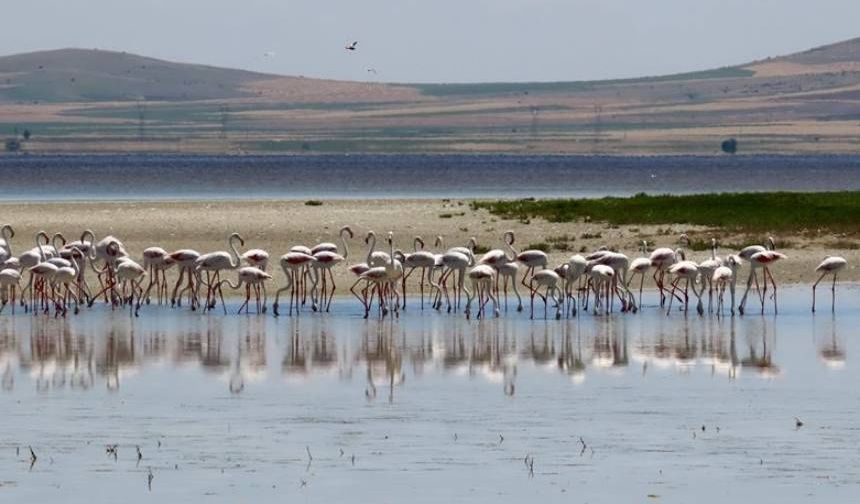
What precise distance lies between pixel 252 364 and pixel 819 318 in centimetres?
775

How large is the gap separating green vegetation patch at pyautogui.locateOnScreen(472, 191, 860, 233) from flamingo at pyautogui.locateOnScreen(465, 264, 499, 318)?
9433 millimetres

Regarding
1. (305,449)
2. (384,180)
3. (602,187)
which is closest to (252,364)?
(305,449)

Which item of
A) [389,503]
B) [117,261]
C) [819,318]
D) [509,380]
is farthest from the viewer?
[117,261]

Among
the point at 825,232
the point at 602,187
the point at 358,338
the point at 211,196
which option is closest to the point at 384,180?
the point at 602,187

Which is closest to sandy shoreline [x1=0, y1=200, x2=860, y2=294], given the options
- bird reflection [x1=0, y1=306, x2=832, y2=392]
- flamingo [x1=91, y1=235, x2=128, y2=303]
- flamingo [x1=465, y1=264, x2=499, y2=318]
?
flamingo [x1=91, y1=235, x2=128, y2=303]

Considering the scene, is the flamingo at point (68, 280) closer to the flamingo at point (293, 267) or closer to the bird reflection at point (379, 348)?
the bird reflection at point (379, 348)

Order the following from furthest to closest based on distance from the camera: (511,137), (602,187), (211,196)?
1. (511,137)
2. (602,187)
3. (211,196)

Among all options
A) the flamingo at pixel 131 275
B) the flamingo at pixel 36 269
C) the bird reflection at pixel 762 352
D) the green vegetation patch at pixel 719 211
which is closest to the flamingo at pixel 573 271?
the bird reflection at pixel 762 352

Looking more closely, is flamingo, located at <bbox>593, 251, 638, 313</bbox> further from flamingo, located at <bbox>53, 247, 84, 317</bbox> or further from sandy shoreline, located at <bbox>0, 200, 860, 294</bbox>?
flamingo, located at <bbox>53, 247, 84, 317</bbox>

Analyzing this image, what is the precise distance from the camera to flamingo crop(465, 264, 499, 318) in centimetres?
2280

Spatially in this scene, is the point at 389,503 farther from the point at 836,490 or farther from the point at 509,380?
the point at 509,380

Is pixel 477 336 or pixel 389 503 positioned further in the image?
pixel 477 336

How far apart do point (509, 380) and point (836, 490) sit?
555 centimetres

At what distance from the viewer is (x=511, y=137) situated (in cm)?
18475
